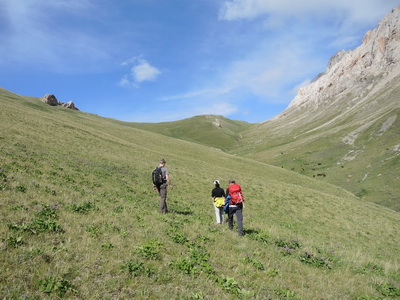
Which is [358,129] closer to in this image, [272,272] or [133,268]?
[272,272]

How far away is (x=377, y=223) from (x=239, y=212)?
27900 mm

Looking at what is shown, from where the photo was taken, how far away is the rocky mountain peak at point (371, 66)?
149 meters

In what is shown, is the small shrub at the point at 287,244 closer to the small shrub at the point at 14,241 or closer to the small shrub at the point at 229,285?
the small shrub at the point at 229,285

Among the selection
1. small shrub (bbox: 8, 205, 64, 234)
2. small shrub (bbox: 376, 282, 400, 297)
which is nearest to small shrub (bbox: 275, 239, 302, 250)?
small shrub (bbox: 376, 282, 400, 297)

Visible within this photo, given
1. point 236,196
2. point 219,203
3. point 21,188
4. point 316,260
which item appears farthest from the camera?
point 219,203

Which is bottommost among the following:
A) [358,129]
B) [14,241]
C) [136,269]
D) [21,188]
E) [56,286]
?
[136,269]

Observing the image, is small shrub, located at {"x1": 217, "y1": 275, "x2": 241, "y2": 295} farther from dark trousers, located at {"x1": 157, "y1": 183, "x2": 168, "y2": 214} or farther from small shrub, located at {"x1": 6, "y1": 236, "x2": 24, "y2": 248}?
dark trousers, located at {"x1": 157, "y1": 183, "x2": 168, "y2": 214}

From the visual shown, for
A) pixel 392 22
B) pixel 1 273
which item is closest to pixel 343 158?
pixel 1 273

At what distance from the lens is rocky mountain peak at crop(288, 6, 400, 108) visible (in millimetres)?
149125

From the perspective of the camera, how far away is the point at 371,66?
167 meters

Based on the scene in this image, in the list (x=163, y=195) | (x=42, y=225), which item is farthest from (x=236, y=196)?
(x=42, y=225)

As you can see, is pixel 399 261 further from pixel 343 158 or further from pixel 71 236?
pixel 343 158

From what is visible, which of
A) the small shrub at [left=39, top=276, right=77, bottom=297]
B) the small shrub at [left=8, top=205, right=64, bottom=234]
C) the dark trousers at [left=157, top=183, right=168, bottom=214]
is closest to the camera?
the small shrub at [left=39, top=276, right=77, bottom=297]

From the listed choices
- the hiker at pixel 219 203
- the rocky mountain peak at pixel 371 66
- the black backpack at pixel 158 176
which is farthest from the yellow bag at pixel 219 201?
the rocky mountain peak at pixel 371 66
